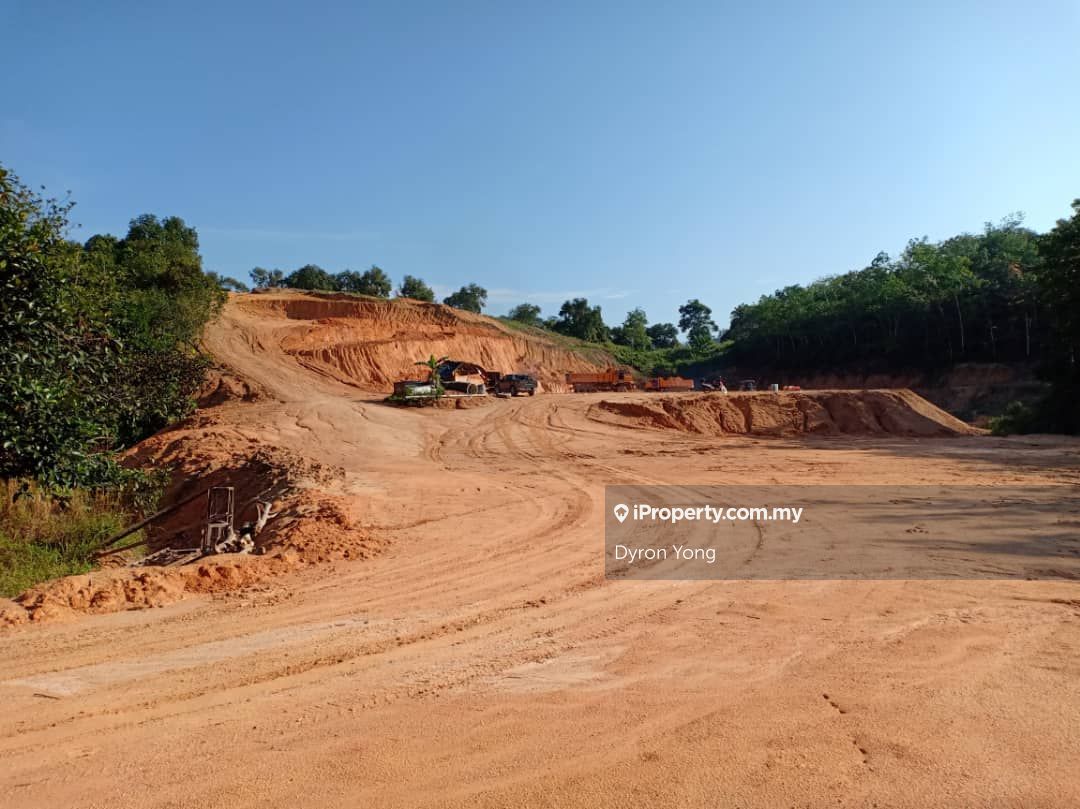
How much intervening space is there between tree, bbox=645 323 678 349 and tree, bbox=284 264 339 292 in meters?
41.6

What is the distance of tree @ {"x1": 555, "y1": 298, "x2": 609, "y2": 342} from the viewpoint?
72.9 meters

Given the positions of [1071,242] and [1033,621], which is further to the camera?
[1071,242]

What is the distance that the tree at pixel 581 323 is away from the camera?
239 ft

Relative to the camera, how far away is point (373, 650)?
4.72 m

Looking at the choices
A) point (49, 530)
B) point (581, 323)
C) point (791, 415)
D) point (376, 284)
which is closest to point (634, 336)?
point (581, 323)

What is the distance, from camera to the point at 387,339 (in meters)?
44.0

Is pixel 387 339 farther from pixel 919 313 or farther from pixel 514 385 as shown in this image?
pixel 919 313

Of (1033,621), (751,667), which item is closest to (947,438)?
(1033,621)

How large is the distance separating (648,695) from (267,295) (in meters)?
53.0

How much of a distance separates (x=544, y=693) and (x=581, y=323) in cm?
7191

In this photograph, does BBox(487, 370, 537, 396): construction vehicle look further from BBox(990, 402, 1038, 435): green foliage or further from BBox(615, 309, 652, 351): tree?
BBox(615, 309, 652, 351): tree

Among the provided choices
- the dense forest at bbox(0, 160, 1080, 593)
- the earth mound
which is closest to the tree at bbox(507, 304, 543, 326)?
the dense forest at bbox(0, 160, 1080, 593)

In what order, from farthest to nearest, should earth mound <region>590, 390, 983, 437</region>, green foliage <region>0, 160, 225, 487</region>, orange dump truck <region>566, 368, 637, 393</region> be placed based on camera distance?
orange dump truck <region>566, 368, 637, 393</region> → earth mound <region>590, 390, 983, 437</region> → green foliage <region>0, 160, 225, 487</region>

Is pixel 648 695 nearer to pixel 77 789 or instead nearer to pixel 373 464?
pixel 77 789
